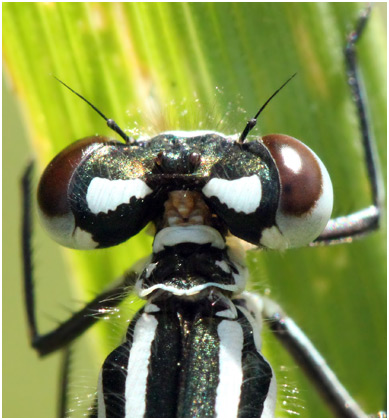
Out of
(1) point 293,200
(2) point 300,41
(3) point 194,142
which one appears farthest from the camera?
(2) point 300,41

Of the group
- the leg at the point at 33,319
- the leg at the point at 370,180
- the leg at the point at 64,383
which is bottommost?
the leg at the point at 64,383

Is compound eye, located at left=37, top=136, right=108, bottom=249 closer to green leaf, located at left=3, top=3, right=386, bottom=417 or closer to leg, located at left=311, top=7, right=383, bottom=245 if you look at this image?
green leaf, located at left=3, top=3, right=386, bottom=417

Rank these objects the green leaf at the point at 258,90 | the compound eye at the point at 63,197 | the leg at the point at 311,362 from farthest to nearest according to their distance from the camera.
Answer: the green leaf at the point at 258,90
the leg at the point at 311,362
the compound eye at the point at 63,197

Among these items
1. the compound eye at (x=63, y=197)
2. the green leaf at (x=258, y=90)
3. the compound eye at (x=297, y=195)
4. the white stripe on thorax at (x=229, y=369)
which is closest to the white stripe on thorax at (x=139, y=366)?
the white stripe on thorax at (x=229, y=369)

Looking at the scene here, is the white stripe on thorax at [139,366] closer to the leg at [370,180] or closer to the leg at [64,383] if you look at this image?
the leg at [370,180]

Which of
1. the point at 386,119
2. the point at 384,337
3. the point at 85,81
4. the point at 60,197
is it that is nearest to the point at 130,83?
the point at 85,81

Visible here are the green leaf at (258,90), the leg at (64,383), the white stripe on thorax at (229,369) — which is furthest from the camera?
the leg at (64,383)

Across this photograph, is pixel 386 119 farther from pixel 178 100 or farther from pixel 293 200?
pixel 293 200
